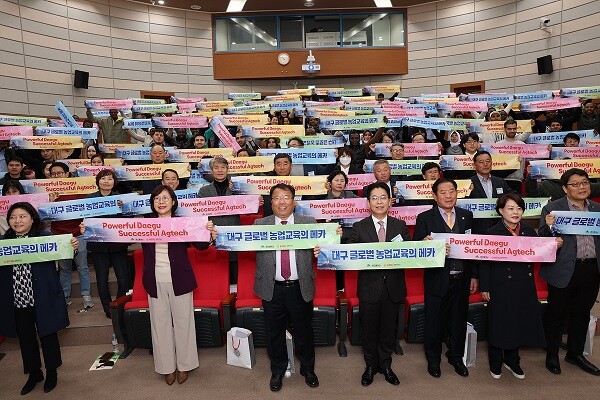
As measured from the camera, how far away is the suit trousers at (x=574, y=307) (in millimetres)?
3191

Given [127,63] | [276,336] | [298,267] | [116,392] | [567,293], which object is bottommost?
[116,392]

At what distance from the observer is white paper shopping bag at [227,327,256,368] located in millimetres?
3469

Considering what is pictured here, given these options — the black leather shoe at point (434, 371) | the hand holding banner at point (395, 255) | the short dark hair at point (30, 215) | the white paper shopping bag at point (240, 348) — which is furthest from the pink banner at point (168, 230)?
the black leather shoe at point (434, 371)

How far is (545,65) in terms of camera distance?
1207cm

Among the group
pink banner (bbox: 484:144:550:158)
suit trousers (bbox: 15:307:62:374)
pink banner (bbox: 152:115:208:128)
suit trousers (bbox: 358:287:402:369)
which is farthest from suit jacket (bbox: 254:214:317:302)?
pink banner (bbox: 152:115:208:128)

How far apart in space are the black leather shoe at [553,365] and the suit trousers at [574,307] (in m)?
0.04

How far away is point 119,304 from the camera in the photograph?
370cm

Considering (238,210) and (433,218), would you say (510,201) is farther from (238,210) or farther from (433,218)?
(238,210)

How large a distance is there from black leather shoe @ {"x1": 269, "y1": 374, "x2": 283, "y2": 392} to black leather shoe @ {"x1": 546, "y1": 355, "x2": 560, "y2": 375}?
2151 mm

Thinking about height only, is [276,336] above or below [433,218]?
below

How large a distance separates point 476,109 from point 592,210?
6006 mm

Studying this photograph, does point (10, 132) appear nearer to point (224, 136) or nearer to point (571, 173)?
point (224, 136)

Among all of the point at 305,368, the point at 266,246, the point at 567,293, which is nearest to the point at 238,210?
the point at 266,246

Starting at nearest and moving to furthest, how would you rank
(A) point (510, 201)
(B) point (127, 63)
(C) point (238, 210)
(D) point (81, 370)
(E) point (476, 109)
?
(A) point (510, 201) → (D) point (81, 370) → (C) point (238, 210) → (E) point (476, 109) → (B) point (127, 63)
